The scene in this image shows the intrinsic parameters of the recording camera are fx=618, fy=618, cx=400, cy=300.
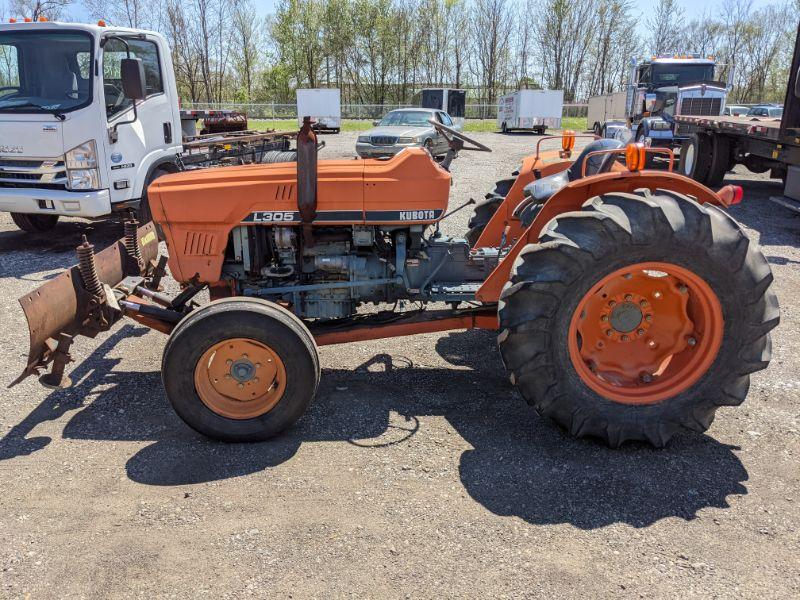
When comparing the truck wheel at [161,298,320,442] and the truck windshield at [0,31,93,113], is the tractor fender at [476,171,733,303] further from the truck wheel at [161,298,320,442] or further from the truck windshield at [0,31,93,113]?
the truck windshield at [0,31,93,113]

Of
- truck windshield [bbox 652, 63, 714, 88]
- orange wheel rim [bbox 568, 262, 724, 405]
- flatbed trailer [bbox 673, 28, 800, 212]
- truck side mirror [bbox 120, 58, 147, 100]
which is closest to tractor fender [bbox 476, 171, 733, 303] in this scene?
orange wheel rim [bbox 568, 262, 724, 405]

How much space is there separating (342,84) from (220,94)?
34.3 feet

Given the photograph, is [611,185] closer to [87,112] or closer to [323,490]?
[323,490]

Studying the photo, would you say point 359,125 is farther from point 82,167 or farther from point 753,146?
point 82,167

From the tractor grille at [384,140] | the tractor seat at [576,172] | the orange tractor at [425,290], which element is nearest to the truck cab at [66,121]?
the orange tractor at [425,290]

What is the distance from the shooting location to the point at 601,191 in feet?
11.8

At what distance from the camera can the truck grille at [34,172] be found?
714 centimetres

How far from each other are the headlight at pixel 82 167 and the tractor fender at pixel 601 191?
5.54 metres

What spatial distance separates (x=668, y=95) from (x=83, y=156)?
15.4 meters

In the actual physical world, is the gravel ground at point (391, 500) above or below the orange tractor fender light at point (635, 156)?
below

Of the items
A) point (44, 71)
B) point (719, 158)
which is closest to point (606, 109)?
point (719, 158)

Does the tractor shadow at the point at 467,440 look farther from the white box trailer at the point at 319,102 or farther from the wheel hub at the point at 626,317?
the white box trailer at the point at 319,102

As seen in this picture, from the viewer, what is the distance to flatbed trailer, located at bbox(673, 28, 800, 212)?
9.00m

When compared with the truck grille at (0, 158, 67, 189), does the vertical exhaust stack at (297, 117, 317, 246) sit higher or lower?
higher
